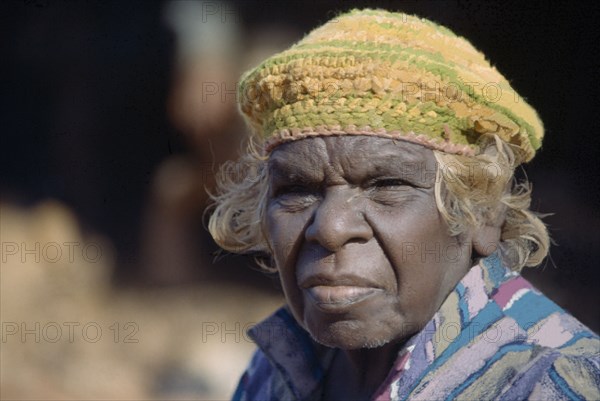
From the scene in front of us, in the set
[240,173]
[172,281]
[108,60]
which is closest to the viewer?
[240,173]

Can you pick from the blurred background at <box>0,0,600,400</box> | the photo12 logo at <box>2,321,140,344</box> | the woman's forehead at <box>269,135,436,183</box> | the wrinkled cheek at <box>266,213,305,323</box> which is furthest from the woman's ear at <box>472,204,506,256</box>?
the photo12 logo at <box>2,321,140,344</box>

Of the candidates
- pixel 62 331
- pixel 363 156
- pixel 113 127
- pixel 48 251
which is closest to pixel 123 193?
pixel 113 127

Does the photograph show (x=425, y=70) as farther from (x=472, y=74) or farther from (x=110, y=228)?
(x=110, y=228)

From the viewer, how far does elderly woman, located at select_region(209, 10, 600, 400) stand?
2027 millimetres

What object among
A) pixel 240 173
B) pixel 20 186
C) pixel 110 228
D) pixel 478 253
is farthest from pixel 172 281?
pixel 478 253

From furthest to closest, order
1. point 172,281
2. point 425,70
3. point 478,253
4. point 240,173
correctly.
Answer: point 172,281 → point 240,173 → point 478,253 → point 425,70

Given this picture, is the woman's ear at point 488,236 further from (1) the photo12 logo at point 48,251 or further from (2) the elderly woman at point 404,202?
(1) the photo12 logo at point 48,251

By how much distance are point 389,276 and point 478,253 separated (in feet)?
0.99

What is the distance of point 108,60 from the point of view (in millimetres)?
5297

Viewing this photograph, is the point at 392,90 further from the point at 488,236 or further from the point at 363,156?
the point at 488,236

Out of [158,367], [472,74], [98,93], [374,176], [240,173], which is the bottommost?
[158,367]

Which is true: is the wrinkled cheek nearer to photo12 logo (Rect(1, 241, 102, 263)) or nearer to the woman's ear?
the woman's ear

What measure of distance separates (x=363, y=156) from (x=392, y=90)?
182mm

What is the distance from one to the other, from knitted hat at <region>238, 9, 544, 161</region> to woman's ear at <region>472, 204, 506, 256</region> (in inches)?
8.1
